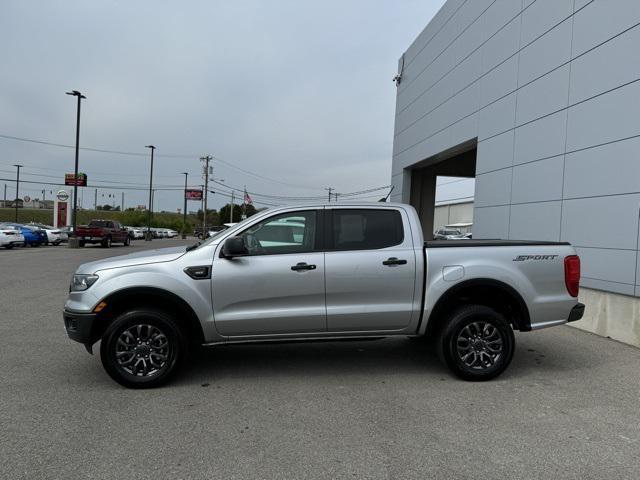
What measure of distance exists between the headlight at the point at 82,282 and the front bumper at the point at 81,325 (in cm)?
24

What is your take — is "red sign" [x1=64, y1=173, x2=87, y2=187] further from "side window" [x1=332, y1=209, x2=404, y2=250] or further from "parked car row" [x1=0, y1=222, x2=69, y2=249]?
"side window" [x1=332, y1=209, x2=404, y2=250]

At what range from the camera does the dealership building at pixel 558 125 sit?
24.6ft

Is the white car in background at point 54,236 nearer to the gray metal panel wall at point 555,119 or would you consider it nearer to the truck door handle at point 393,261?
the gray metal panel wall at point 555,119

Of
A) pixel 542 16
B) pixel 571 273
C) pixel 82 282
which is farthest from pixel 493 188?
pixel 82 282

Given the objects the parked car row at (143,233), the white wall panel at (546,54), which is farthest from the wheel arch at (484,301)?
the parked car row at (143,233)

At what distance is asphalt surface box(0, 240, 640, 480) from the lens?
326 cm

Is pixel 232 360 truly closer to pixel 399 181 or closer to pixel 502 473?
pixel 502 473

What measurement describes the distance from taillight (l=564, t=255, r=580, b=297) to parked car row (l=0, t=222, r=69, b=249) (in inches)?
1115

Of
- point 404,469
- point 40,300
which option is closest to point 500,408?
point 404,469

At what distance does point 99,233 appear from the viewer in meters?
29.6

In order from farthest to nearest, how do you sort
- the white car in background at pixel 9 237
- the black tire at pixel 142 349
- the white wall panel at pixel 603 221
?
the white car in background at pixel 9 237
the white wall panel at pixel 603 221
the black tire at pixel 142 349

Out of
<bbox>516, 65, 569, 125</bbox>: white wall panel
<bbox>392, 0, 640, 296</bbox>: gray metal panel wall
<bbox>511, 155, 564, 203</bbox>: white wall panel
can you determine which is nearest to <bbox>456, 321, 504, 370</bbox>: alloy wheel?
<bbox>392, 0, 640, 296</bbox>: gray metal panel wall

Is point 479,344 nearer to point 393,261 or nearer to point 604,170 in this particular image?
point 393,261

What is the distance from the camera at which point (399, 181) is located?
2156 cm
